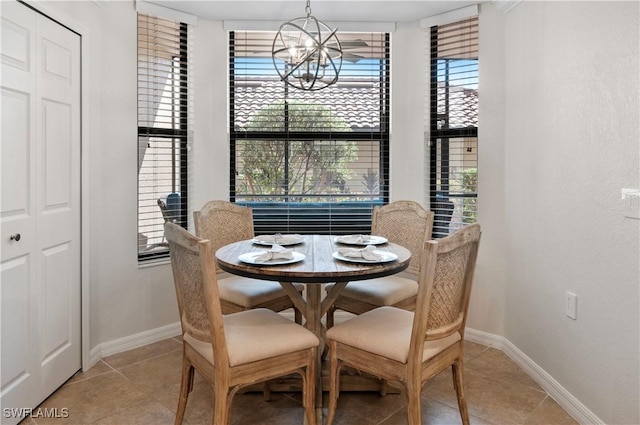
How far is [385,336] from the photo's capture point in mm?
1816

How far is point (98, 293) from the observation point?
2754mm

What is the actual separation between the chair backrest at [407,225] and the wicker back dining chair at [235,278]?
0.78 meters

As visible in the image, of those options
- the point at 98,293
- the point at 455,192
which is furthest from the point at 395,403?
the point at 98,293

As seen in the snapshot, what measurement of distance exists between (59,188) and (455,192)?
2717 millimetres

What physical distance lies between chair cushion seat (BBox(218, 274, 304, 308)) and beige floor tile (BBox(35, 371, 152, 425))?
70 cm

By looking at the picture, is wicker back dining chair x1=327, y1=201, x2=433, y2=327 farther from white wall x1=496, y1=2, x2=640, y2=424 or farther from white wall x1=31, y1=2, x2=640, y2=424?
white wall x1=496, y1=2, x2=640, y2=424

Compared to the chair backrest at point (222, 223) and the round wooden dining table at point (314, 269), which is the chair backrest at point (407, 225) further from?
the chair backrest at point (222, 223)

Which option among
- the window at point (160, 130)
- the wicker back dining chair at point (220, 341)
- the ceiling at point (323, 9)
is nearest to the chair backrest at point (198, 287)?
the wicker back dining chair at point (220, 341)

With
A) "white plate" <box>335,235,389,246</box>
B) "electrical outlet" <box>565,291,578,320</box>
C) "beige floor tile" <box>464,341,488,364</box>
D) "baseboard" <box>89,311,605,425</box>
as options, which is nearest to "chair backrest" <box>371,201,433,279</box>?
"white plate" <box>335,235,389,246</box>

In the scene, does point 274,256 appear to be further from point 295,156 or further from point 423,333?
point 295,156

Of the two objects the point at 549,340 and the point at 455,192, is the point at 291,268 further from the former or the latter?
the point at 455,192

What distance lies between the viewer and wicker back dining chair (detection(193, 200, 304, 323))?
8.07 feet

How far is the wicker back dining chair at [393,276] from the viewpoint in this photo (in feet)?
8.22

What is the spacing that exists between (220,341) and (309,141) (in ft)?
7.12
